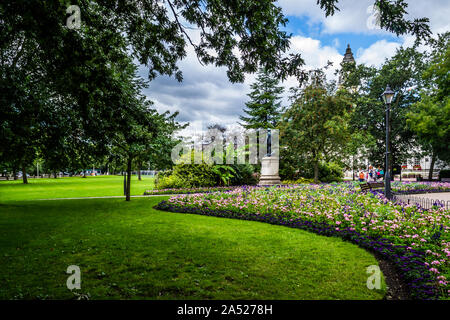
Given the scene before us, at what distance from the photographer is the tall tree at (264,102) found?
39.7m

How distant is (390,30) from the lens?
11.1ft

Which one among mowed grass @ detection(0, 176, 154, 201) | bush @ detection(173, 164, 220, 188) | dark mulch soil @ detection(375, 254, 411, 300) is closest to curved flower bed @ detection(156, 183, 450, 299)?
dark mulch soil @ detection(375, 254, 411, 300)

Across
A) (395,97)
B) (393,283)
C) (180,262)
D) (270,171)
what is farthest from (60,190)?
(395,97)

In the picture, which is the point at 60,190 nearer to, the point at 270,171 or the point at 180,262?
the point at 270,171

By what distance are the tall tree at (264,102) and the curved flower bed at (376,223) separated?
A: 30.7m

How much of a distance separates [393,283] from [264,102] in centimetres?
3895

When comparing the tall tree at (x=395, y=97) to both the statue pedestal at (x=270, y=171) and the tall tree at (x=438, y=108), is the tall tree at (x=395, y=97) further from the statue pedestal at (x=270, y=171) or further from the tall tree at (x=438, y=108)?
the statue pedestal at (x=270, y=171)

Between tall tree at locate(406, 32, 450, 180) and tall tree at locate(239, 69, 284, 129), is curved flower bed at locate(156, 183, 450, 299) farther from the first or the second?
tall tree at locate(239, 69, 284, 129)

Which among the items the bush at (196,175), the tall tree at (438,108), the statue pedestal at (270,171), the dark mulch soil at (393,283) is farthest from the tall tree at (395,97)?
the dark mulch soil at (393,283)

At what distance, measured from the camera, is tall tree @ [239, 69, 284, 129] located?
39.7 m

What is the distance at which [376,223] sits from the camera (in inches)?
232

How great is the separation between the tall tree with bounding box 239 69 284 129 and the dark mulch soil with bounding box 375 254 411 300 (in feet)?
116

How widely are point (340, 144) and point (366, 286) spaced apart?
65.1 ft
